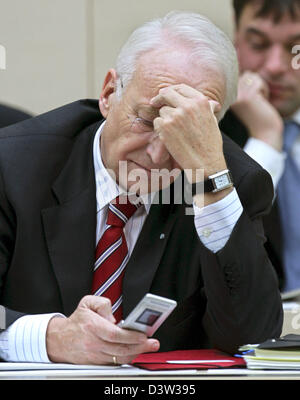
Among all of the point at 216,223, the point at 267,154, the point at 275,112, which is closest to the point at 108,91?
the point at 216,223

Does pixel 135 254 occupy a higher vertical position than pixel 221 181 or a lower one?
lower

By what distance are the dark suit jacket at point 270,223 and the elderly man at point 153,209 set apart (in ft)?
4.58

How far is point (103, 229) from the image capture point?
7.30ft

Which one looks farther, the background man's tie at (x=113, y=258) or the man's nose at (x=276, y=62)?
the man's nose at (x=276, y=62)

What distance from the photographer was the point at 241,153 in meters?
2.41

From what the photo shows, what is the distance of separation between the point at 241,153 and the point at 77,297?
671 millimetres

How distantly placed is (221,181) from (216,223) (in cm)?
11

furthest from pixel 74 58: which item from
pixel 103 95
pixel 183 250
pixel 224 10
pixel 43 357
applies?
pixel 43 357

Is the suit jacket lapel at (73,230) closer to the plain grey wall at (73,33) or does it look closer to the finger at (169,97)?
the finger at (169,97)

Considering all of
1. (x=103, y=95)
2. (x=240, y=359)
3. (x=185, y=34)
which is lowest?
(x=240, y=359)

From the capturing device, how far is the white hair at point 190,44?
7.13 feet

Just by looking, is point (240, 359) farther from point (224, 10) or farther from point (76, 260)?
point (224, 10)

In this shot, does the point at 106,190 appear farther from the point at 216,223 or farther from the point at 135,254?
the point at 216,223

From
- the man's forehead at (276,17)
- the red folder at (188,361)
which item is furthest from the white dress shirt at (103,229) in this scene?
the man's forehead at (276,17)
